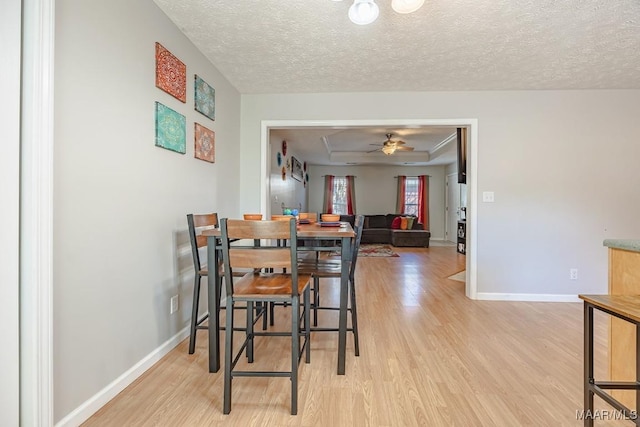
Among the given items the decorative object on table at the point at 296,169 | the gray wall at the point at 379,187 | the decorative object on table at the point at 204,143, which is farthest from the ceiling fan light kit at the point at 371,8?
the gray wall at the point at 379,187

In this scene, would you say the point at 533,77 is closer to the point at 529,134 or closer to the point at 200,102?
the point at 529,134

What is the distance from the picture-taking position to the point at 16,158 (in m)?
1.16

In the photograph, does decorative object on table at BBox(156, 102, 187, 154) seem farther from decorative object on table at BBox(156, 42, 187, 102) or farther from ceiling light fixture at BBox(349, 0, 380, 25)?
ceiling light fixture at BBox(349, 0, 380, 25)

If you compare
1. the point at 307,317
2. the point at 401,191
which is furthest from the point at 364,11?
the point at 401,191

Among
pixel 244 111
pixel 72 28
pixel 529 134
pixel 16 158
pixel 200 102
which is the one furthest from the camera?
pixel 244 111

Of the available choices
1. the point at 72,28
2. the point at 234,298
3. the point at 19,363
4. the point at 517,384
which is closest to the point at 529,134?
the point at 517,384

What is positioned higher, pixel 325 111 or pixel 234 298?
pixel 325 111

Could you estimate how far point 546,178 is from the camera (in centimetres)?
339

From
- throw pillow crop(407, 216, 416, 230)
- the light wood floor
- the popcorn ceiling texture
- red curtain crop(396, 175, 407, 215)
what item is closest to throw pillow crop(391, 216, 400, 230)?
throw pillow crop(407, 216, 416, 230)

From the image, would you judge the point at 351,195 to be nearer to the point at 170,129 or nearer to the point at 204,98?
the point at 204,98

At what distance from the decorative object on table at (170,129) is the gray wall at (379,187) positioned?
758cm

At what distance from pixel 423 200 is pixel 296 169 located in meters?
4.30

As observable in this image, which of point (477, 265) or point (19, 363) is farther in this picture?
point (477, 265)

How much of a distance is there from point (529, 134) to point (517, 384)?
2.70m
